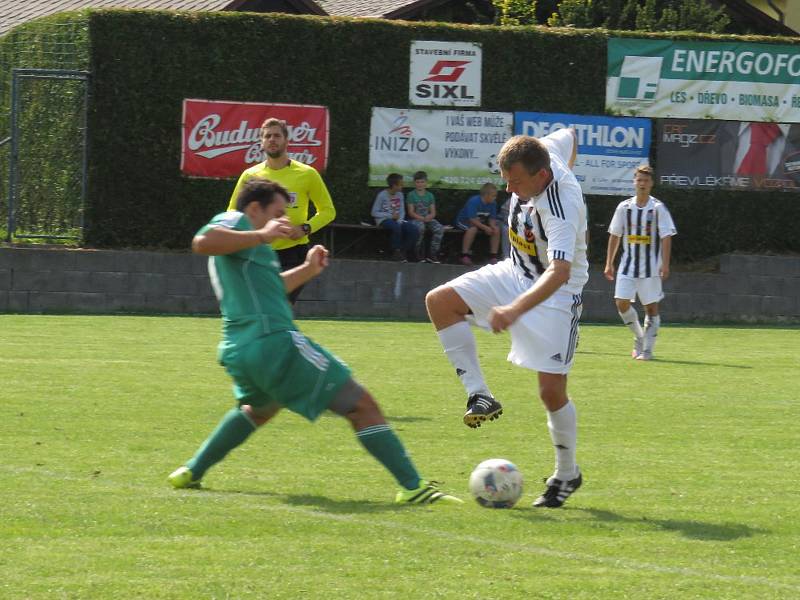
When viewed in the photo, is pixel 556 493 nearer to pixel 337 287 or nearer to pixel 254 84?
pixel 337 287

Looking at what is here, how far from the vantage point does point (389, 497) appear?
7.16 m

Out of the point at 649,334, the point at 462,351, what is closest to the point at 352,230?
the point at 649,334

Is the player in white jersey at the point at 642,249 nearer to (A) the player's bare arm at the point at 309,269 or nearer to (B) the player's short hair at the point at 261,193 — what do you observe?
(A) the player's bare arm at the point at 309,269

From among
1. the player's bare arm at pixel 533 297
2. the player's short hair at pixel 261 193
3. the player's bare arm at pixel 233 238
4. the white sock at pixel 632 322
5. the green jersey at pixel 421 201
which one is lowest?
the white sock at pixel 632 322

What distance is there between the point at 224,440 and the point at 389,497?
2.82 ft

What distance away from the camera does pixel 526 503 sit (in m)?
7.21

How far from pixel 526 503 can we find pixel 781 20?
95.5 feet

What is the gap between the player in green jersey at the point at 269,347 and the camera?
21.5ft

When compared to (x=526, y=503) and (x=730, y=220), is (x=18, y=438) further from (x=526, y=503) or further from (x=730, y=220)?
(x=730, y=220)

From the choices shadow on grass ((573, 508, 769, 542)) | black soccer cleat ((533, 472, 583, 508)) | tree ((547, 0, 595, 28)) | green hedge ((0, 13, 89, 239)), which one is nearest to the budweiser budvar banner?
green hedge ((0, 13, 89, 239))

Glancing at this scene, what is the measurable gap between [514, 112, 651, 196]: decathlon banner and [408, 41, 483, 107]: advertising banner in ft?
3.04

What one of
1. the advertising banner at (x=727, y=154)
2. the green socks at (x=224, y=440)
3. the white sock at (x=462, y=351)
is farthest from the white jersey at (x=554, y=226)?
the advertising banner at (x=727, y=154)

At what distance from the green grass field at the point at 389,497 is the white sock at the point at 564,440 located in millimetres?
253

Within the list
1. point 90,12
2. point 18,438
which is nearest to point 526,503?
point 18,438
